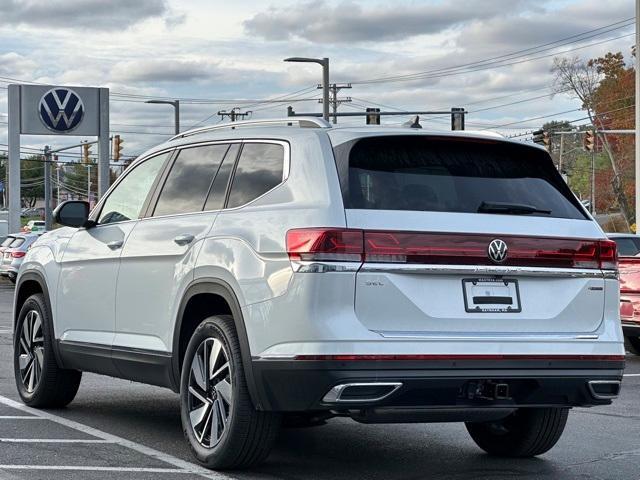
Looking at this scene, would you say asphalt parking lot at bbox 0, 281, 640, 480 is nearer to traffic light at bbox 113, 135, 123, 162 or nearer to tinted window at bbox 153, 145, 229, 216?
tinted window at bbox 153, 145, 229, 216

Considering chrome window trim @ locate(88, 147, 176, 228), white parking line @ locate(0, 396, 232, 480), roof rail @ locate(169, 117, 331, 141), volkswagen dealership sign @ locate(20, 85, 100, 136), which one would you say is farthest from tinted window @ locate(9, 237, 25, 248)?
roof rail @ locate(169, 117, 331, 141)

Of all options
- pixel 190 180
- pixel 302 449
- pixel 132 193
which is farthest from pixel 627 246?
pixel 190 180

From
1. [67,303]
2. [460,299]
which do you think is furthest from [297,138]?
[67,303]

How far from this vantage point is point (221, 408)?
6.77m

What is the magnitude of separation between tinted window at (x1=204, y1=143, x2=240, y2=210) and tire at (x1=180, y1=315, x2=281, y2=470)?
73 cm

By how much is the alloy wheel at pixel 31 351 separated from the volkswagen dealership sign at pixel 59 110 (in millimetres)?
32367

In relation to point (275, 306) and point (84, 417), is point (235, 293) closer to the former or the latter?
point (275, 306)

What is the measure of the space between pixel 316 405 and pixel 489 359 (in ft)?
2.91

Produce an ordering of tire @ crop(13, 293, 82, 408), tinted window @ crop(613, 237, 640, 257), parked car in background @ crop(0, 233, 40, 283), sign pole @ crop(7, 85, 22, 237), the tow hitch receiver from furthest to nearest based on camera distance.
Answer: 1. sign pole @ crop(7, 85, 22, 237)
2. parked car in background @ crop(0, 233, 40, 283)
3. tinted window @ crop(613, 237, 640, 257)
4. tire @ crop(13, 293, 82, 408)
5. the tow hitch receiver

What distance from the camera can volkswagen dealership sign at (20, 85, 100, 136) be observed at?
135 feet

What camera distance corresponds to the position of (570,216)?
6805 millimetres

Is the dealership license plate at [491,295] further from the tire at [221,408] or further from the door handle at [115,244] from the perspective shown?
the door handle at [115,244]

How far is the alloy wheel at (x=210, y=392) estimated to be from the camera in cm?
673

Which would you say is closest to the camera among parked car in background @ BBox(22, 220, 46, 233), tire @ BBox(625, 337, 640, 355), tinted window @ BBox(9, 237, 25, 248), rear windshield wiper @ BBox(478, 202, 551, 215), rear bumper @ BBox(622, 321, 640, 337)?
rear windshield wiper @ BBox(478, 202, 551, 215)
